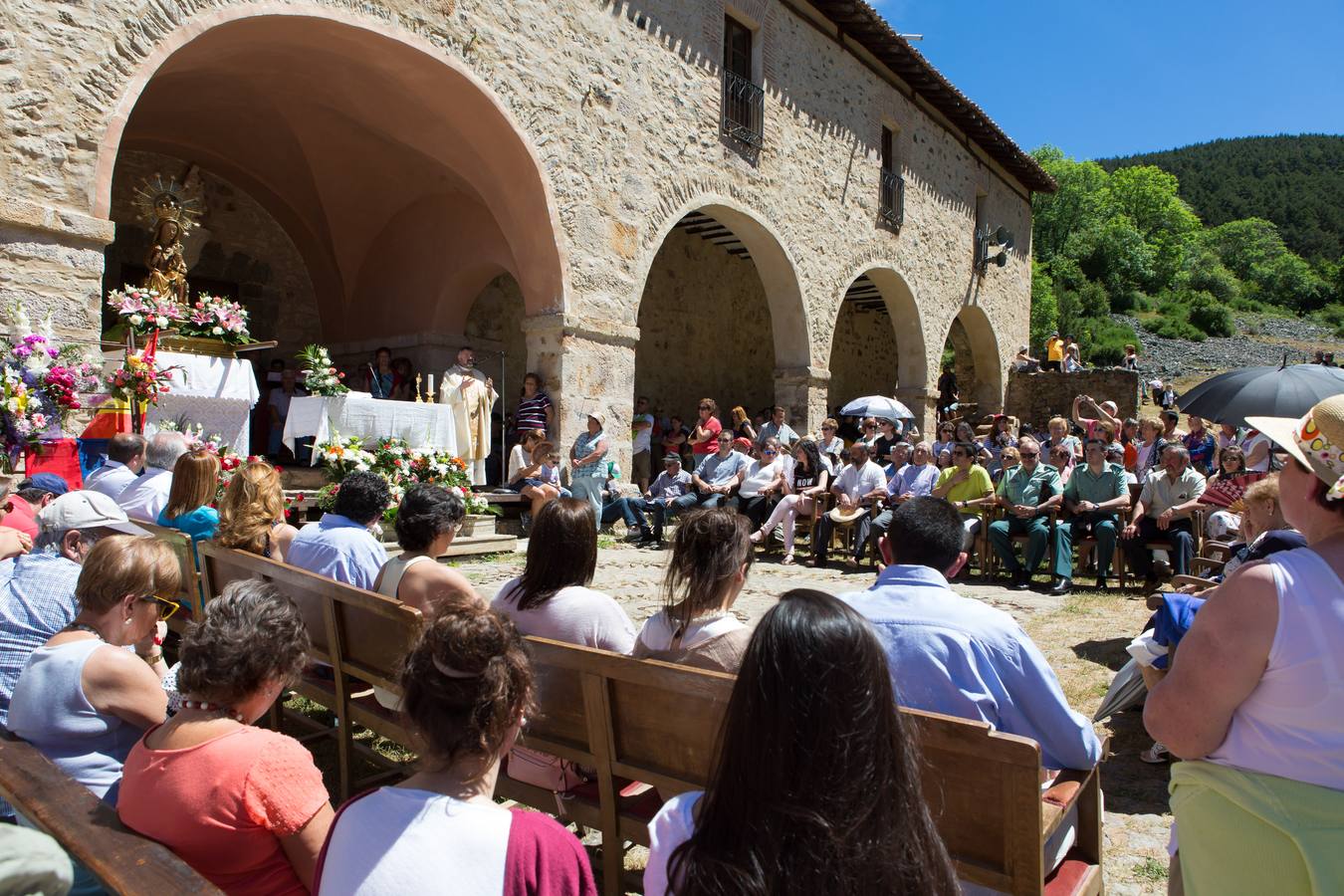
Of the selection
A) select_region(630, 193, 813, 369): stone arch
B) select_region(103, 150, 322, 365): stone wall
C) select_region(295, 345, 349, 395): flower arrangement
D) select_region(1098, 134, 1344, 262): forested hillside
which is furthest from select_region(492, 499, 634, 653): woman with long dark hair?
select_region(1098, 134, 1344, 262): forested hillside

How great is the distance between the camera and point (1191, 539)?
6477 mm

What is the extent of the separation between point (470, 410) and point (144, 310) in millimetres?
3437

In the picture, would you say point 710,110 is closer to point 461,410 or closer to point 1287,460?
point 461,410

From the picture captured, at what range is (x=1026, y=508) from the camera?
705 cm

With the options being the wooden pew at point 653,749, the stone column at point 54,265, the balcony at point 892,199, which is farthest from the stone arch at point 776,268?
the wooden pew at point 653,749

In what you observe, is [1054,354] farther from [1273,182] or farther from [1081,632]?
[1273,182]

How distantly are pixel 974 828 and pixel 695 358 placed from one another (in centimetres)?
1323

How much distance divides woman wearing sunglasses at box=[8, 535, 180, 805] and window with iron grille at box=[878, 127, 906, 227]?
1331cm

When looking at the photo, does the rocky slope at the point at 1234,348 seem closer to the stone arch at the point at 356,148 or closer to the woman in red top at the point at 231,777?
the stone arch at the point at 356,148

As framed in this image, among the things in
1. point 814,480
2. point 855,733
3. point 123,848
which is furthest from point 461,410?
point 855,733

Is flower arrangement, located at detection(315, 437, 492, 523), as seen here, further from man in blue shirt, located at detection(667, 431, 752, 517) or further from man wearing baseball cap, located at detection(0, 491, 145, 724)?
man wearing baseball cap, located at detection(0, 491, 145, 724)

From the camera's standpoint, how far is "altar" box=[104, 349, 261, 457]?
6.48 metres

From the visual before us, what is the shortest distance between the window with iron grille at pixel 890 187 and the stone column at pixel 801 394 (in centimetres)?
336

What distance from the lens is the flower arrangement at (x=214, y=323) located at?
6.76m
